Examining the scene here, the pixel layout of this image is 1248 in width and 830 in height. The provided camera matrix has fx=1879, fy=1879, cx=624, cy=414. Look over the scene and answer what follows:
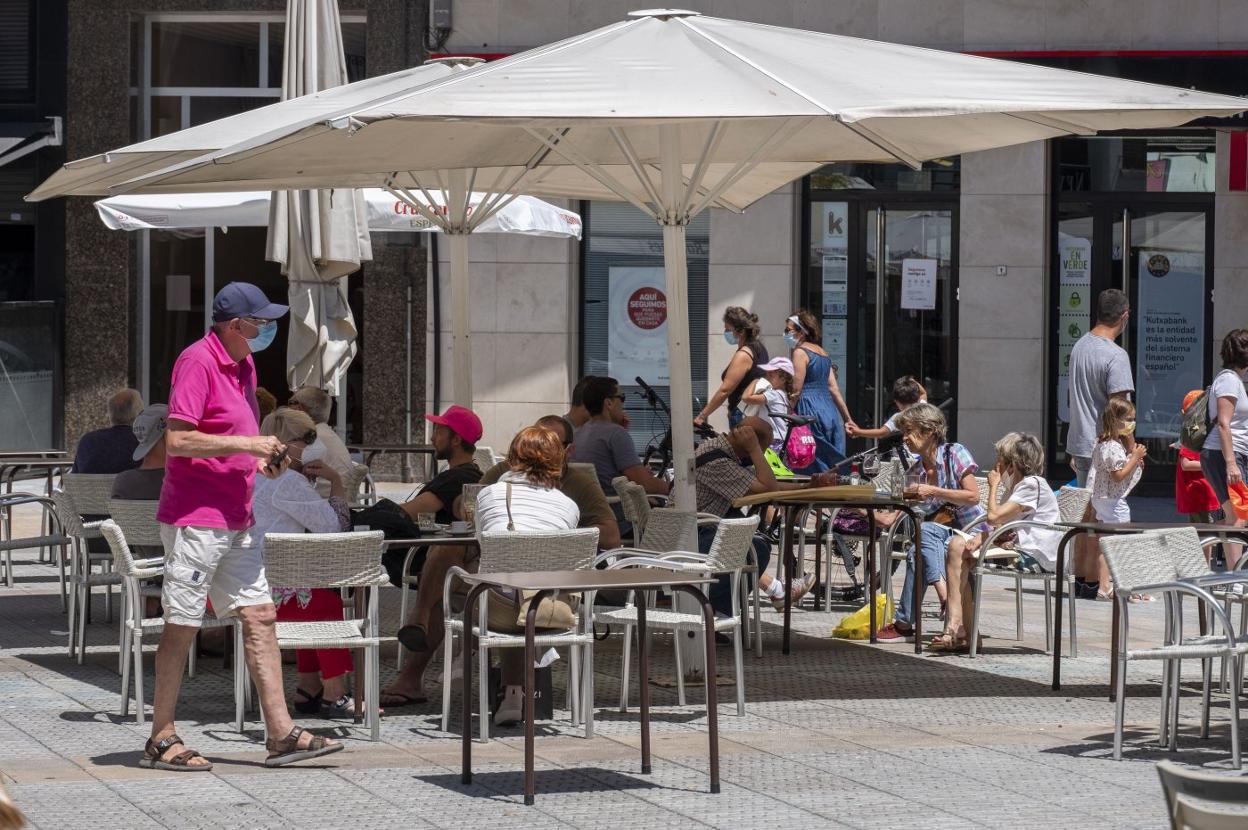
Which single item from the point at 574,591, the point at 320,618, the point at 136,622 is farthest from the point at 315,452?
the point at 574,591

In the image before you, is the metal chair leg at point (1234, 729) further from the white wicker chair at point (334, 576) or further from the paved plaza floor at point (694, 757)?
the white wicker chair at point (334, 576)

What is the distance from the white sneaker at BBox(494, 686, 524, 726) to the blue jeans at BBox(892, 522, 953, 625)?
3171 mm

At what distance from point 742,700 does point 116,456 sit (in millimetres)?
4332

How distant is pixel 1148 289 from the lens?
18.2 m

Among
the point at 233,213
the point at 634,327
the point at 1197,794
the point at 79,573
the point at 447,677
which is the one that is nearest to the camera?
the point at 1197,794

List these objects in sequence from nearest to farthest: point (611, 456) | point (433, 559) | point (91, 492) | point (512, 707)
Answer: point (512, 707), point (433, 559), point (91, 492), point (611, 456)

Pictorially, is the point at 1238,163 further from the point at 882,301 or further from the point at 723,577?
the point at 723,577

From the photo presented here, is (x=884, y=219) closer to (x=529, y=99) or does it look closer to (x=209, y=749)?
(x=529, y=99)

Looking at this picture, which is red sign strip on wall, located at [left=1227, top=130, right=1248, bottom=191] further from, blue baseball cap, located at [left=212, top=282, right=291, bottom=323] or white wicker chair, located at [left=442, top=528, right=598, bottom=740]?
blue baseball cap, located at [left=212, top=282, right=291, bottom=323]

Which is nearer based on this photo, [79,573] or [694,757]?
[694,757]

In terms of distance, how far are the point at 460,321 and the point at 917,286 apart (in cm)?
778

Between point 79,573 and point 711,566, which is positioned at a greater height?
point 711,566

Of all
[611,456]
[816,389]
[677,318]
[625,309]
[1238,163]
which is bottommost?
[611,456]

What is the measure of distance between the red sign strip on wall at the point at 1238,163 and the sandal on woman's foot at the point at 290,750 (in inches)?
519
